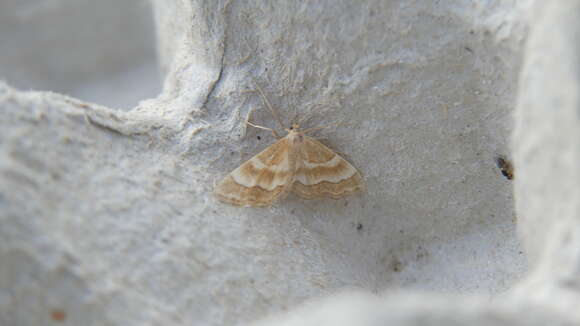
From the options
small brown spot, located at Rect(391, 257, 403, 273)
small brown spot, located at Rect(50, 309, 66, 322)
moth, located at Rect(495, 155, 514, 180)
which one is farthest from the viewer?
small brown spot, located at Rect(391, 257, 403, 273)

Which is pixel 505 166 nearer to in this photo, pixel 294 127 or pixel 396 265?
pixel 396 265

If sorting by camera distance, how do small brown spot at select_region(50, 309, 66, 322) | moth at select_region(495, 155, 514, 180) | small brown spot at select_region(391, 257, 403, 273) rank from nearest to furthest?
small brown spot at select_region(50, 309, 66, 322), moth at select_region(495, 155, 514, 180), small brown spot at select_region(391, 257, 403, 273)

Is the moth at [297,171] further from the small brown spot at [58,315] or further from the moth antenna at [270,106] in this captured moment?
the small brown spot at [58,315]

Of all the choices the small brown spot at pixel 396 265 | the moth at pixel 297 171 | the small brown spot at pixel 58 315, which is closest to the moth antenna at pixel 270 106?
the moth at pixel 297 171

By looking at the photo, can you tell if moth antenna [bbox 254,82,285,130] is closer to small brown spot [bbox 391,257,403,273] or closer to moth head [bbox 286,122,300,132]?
moth head [bbox 286,122,300,132]

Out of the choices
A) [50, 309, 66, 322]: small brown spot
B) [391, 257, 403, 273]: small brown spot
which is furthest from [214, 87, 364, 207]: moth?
[50, 309, 66, 322]: small brown spot

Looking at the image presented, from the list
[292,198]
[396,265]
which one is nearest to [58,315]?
[292,198]

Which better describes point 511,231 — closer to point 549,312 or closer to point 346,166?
point 346,166
